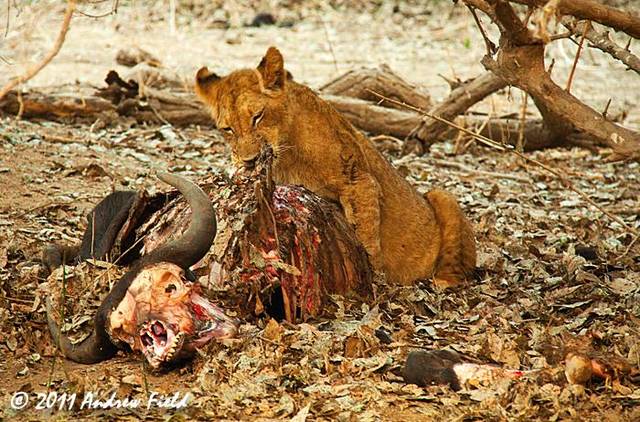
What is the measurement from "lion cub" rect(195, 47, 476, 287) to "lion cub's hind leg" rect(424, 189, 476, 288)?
4 centimetres

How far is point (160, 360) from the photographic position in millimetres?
4195

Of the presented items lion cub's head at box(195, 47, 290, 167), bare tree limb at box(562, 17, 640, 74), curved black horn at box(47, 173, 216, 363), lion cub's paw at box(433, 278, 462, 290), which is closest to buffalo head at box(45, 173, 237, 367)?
curved black horn at box(47, 173, 216, 363)

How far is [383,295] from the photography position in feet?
18.1

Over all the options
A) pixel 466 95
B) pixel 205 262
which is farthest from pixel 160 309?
pixel 466 95

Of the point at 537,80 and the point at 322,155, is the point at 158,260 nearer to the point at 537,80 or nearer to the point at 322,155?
the point at 322,155

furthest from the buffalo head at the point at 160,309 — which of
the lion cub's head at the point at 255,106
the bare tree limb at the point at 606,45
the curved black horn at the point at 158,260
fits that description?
the bare tree limb at the point at 606,45

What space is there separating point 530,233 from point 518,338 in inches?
122

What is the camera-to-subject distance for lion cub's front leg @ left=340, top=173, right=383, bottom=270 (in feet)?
19.4

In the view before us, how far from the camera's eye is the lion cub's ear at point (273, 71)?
5.99 m

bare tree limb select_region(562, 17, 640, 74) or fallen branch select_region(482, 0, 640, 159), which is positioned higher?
bare tree limb select_region(562, 17, 640, 74)

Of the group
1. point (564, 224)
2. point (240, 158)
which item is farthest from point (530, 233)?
point (240, 158)

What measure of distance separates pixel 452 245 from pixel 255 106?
1619 millimetres

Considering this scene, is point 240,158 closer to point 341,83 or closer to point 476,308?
point 476,308

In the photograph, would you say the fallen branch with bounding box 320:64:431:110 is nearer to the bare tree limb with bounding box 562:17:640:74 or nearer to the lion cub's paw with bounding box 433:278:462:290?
the lion cub's paw with bounding box 433:278:462:290
